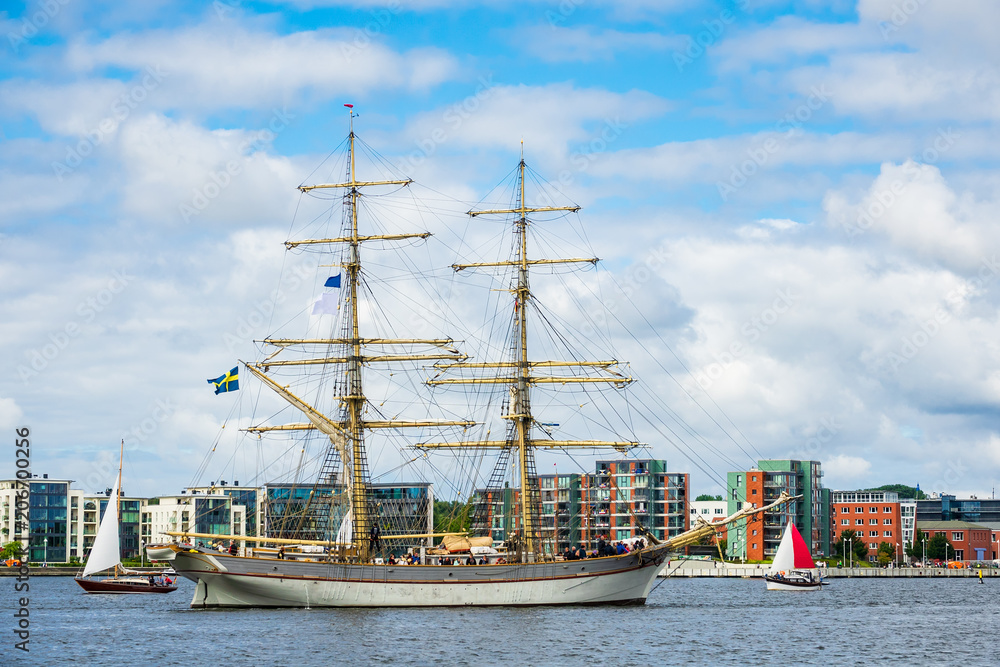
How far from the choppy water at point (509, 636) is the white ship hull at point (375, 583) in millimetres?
871

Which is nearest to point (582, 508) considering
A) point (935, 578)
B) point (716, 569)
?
point (716, 569)

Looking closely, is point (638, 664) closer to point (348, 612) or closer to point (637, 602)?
point (348, 612)

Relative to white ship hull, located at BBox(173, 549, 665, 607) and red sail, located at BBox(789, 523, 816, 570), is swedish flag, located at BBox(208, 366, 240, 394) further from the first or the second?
red sail, located at BBox(789, 523, 816, 570)

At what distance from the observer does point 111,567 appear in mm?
106375

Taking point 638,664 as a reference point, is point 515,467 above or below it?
above

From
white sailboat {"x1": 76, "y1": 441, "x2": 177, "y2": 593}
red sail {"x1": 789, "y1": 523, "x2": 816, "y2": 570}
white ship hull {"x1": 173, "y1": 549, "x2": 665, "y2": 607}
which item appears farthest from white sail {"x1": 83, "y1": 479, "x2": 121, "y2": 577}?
red sail {"x1": 789, "y1": 523, "x2": 816, "y2": 570}

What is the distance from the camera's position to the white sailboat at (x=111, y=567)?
10562 cm

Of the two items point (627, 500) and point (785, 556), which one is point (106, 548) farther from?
point (627, 500)

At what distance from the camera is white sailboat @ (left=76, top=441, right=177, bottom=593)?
106 m

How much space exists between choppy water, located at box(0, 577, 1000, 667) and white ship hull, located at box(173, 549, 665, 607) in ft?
2.86

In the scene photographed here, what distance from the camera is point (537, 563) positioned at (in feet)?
261

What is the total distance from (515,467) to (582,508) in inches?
4385

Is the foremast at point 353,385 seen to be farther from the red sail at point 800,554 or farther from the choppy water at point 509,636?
the red sail at point 800,554

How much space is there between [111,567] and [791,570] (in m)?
67.1
